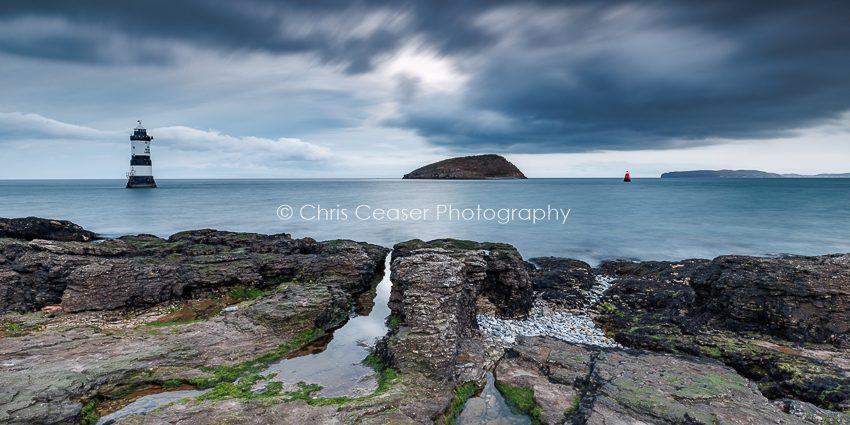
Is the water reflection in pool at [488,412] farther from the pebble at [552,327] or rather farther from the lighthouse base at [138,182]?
the lighthouse base at [138,182]

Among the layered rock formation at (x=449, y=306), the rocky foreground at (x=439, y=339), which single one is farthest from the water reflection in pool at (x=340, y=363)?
the layered rock formation at (x=449, y=306)

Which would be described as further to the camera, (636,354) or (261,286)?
(261,286)

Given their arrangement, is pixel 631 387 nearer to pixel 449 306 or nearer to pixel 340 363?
pixel 449 306

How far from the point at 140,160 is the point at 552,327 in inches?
2924

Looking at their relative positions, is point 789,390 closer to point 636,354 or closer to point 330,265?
point 636,354

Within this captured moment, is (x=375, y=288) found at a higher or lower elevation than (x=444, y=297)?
lower

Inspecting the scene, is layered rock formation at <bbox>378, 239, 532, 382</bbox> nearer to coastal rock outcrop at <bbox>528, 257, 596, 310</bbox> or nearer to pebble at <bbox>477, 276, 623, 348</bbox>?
pebble at <bbox>477, 276, 623, 348</bbox>

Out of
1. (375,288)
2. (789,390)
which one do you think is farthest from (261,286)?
(789,390)

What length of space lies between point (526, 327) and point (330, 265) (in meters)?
6.75

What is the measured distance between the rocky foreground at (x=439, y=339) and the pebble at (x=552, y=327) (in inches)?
3.0

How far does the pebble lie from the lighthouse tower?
223 ft

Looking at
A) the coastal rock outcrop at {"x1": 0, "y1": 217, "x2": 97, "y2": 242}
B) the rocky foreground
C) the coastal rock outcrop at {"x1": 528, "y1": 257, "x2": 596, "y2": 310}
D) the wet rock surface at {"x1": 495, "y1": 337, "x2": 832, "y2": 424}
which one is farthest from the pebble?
the coastal rock outcrop at {"x1": 0, "y1": 217, "x2": 97, "y2": 242}

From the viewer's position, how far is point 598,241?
25125mm

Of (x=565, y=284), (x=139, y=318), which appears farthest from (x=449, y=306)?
(x=139, y=318)
